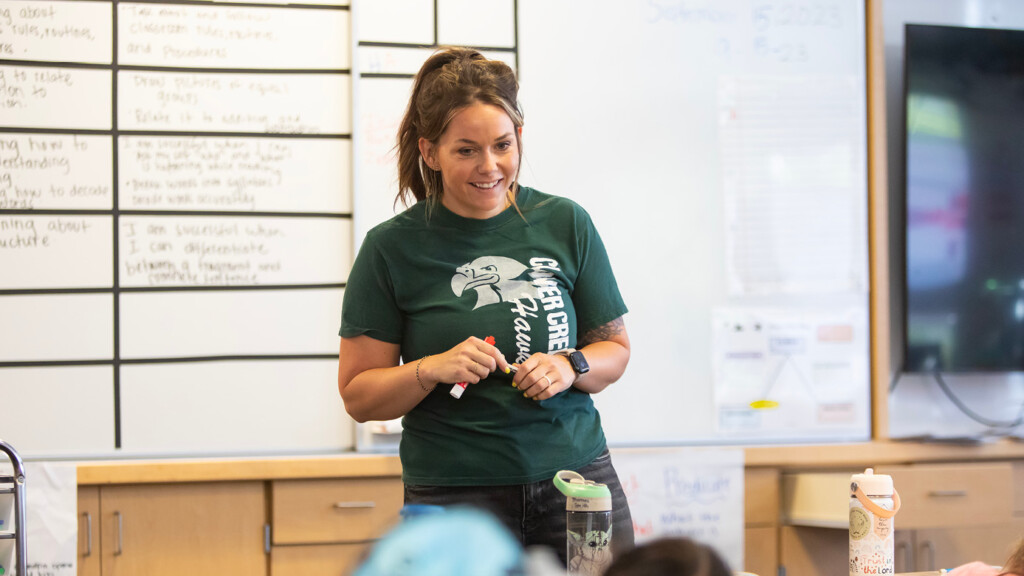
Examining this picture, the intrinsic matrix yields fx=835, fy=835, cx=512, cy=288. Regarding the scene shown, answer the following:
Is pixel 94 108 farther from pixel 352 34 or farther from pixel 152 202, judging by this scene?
pixel 352 34

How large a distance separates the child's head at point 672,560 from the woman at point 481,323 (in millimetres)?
766

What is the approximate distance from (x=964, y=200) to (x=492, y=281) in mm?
1991

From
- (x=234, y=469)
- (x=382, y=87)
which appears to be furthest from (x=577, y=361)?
(x=382, y=87)

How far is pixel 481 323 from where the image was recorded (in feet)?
4.30

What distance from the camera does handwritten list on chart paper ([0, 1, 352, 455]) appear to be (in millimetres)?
2301

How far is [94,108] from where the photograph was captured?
2.34 meters

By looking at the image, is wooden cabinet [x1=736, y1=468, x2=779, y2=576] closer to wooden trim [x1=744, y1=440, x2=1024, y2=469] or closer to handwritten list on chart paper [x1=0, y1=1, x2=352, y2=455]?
wooden trim [x1=744, y1=440, x2=1024, y2=469]

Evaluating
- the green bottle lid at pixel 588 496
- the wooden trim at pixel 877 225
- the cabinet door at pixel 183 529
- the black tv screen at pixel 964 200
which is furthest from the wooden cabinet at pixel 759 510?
the green bottle lid at pixel 588 496

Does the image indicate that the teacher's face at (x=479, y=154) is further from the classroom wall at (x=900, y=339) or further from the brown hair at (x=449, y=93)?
the classroom wall at (x=900, y=339)

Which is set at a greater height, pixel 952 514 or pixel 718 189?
pixel 718 189

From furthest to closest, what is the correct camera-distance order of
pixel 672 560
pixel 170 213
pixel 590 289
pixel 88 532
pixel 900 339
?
pixel 900 339 < pixel 170 213 < pixel 88 532 < pixel 590 289 < pixel 672 560

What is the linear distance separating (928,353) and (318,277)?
6.23 ft

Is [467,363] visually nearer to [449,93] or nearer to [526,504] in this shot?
[526,504]

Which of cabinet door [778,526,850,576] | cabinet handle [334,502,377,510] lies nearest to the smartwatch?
cabinet handle [334,502,377,510]
